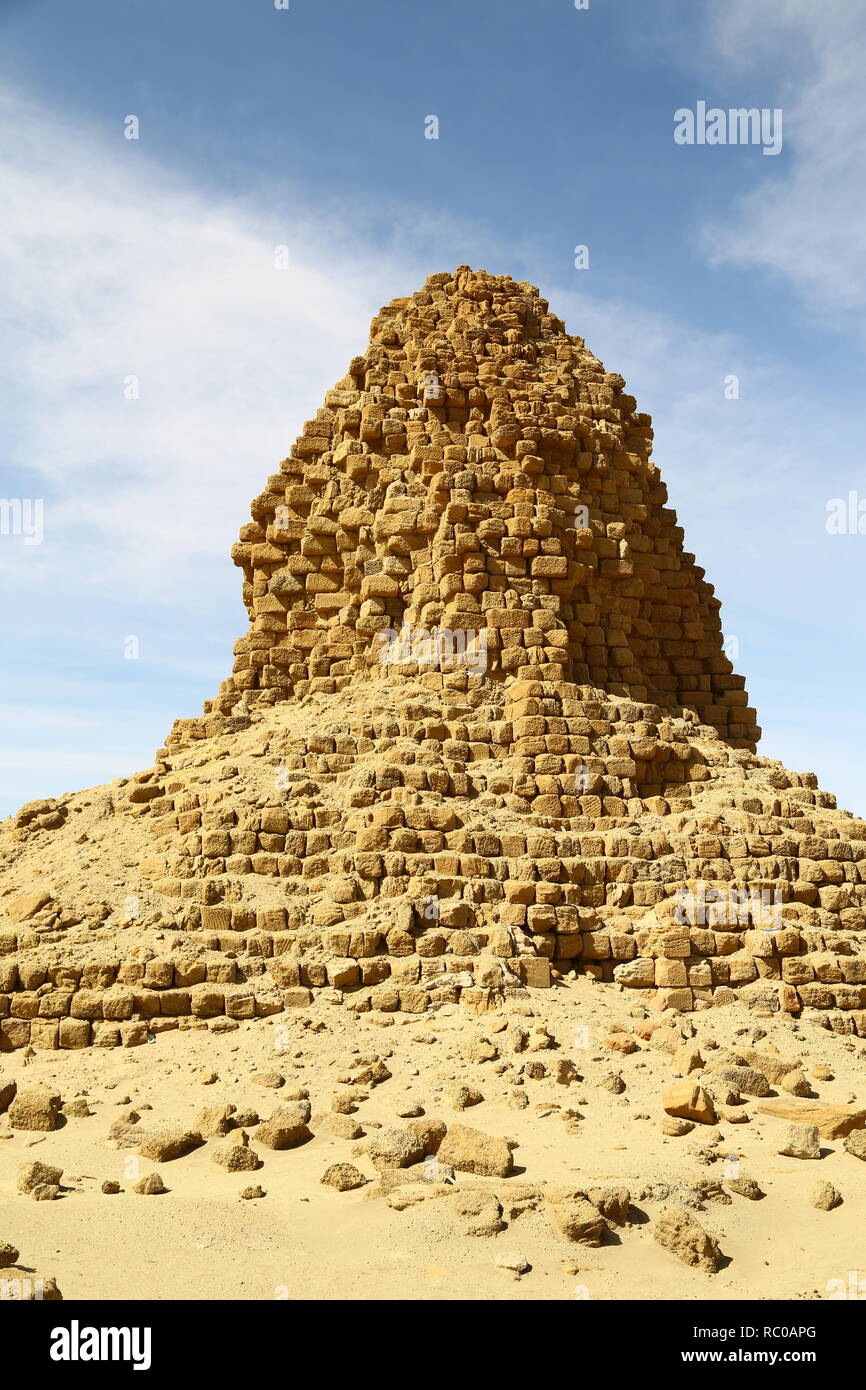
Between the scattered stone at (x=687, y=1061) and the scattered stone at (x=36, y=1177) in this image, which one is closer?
the scattered stone at (x=36, y=1177)

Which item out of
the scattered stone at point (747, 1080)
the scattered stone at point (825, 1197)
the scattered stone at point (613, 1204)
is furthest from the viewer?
the scattered stone at point (747, 1080)

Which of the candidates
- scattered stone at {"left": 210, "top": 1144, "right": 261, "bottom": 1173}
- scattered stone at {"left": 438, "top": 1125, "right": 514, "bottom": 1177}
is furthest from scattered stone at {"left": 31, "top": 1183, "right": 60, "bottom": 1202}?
scattered stone at {"left": 438, "top": 1125, "right": 514, "bottom": 1177}

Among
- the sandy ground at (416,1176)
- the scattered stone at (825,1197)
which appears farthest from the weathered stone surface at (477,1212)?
the scattered stone at (825,1197)

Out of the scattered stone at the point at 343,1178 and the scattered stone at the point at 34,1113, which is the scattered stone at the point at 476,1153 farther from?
the scattered stone at the point at 34,1113

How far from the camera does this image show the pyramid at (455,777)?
10.0m

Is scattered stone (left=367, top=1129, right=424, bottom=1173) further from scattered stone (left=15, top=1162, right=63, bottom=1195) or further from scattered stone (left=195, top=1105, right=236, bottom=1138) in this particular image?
scattered stone (left=15, top=1162, right=63, bottom=1195)

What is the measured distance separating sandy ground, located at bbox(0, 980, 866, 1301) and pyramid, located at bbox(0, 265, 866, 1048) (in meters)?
0.49

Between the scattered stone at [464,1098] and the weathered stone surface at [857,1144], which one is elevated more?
the scattered stone at [464,1098]

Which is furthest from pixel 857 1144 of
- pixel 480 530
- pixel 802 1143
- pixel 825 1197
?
pixel 480 530

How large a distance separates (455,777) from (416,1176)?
5.73m

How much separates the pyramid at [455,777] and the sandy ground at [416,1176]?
486 mm

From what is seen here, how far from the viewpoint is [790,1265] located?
5.61m

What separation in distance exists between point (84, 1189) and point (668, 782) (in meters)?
8.27
